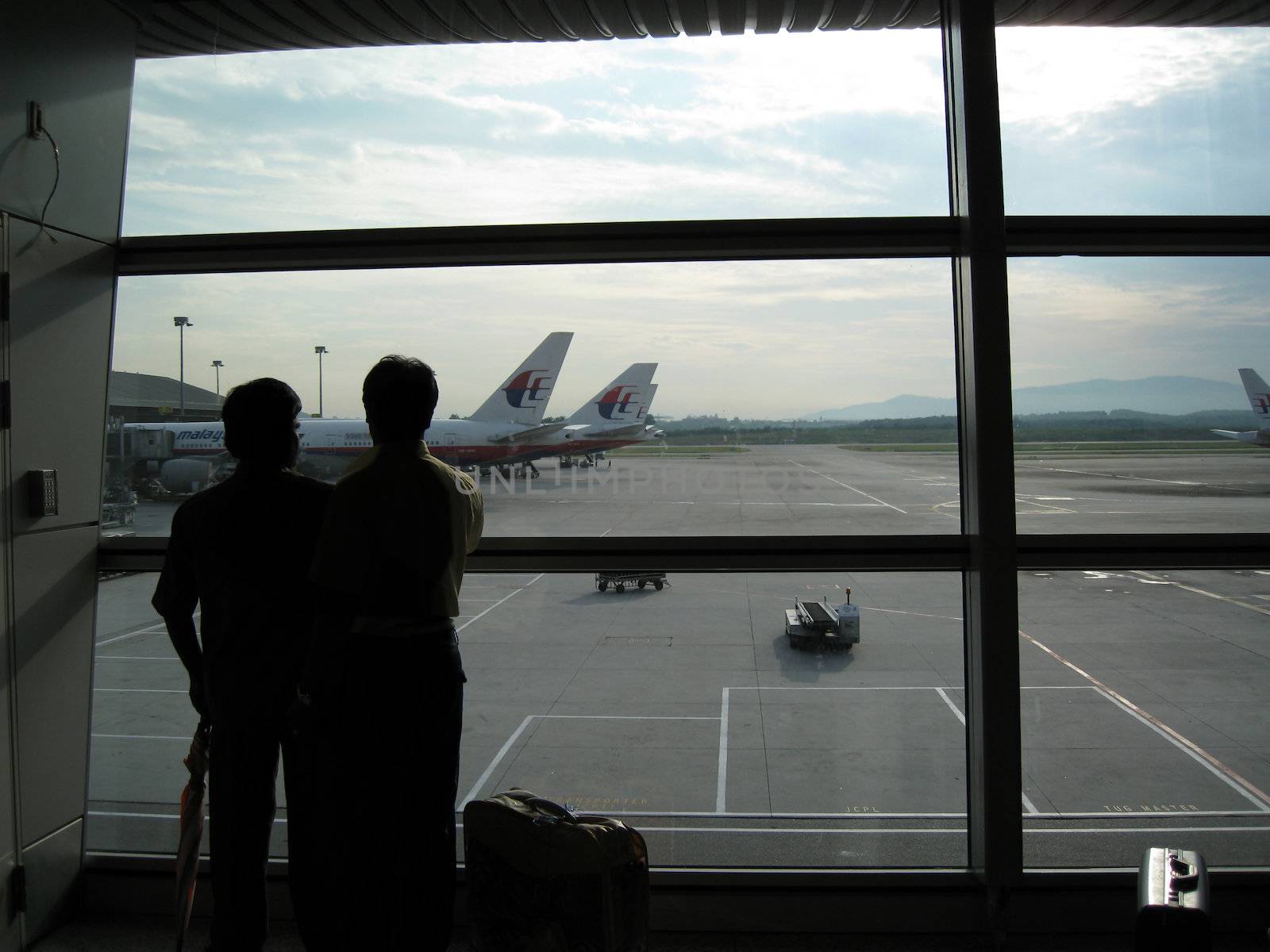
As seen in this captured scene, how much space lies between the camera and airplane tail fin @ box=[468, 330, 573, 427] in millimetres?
2941

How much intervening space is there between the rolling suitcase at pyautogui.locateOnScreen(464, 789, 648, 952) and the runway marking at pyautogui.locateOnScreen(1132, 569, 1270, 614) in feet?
6.29

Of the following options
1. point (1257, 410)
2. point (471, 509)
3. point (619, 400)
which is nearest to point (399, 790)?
point (471, 509)

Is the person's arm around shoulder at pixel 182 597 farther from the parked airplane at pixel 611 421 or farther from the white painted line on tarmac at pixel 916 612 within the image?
the white painted line on tarmac at pixel 916 612

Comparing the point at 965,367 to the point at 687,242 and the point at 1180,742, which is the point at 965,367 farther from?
the point at 1180,742

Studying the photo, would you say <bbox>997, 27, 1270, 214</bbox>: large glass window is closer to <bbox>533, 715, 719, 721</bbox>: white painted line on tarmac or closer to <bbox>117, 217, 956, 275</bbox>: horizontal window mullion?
<bbox>117, 217, 956, 275</bbox>: horizontal window mullion

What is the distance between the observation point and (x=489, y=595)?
9.64 ft

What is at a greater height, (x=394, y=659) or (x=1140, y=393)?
(x=1140, y=393)

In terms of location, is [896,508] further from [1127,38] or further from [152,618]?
[152,618]

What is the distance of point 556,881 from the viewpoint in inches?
84.8

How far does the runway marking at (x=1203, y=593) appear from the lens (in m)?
2.85

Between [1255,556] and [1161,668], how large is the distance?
1.54 ft

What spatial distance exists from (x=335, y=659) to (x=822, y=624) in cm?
162

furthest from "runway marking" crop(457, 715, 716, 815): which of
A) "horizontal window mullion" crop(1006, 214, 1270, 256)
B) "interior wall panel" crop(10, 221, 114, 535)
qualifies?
"horizontal window mullion" crop(1006, 214, 1270, 256)

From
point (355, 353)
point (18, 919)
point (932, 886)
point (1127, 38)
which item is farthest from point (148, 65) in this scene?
point (932, 886)
